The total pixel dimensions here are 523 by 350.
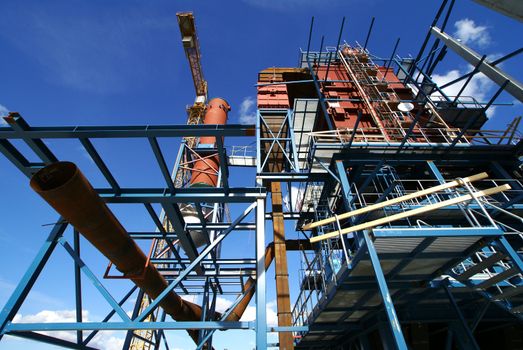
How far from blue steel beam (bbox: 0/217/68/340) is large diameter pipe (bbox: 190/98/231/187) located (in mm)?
6057

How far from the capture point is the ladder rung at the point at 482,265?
5.26 meters

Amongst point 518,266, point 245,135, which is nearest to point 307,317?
point 518,266

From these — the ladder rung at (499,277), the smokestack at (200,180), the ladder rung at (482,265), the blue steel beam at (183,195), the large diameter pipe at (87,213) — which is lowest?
the ladder rung at (499,277)

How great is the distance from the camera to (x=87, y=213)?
466cm

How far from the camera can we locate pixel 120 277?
5945mm

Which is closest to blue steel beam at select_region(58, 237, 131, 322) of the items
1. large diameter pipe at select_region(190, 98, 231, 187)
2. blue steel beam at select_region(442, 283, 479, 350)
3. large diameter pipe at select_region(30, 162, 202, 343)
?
large diameter pipe at select_region(30, 162, 202, 343)

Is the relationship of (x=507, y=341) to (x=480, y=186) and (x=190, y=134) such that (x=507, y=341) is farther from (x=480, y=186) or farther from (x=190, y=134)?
(x=190, y=134)

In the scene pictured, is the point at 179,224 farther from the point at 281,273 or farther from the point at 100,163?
the point at 281,273

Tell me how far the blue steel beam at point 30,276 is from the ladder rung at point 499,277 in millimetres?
10759

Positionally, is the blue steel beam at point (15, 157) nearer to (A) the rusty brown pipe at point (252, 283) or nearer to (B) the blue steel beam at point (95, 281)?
(B) the blue steel beam at point (95, 281)

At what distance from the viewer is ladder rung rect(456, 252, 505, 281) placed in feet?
17.3

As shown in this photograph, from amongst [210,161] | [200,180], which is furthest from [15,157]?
[210,161]

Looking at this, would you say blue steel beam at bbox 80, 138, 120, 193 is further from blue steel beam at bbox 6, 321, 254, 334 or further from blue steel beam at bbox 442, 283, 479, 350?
blue steel beam at bbox 442, 283, 479, 350

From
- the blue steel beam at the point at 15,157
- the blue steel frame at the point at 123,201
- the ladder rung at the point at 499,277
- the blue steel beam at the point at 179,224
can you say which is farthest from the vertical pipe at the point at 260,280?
the blue steel beam at the point at 15,157
